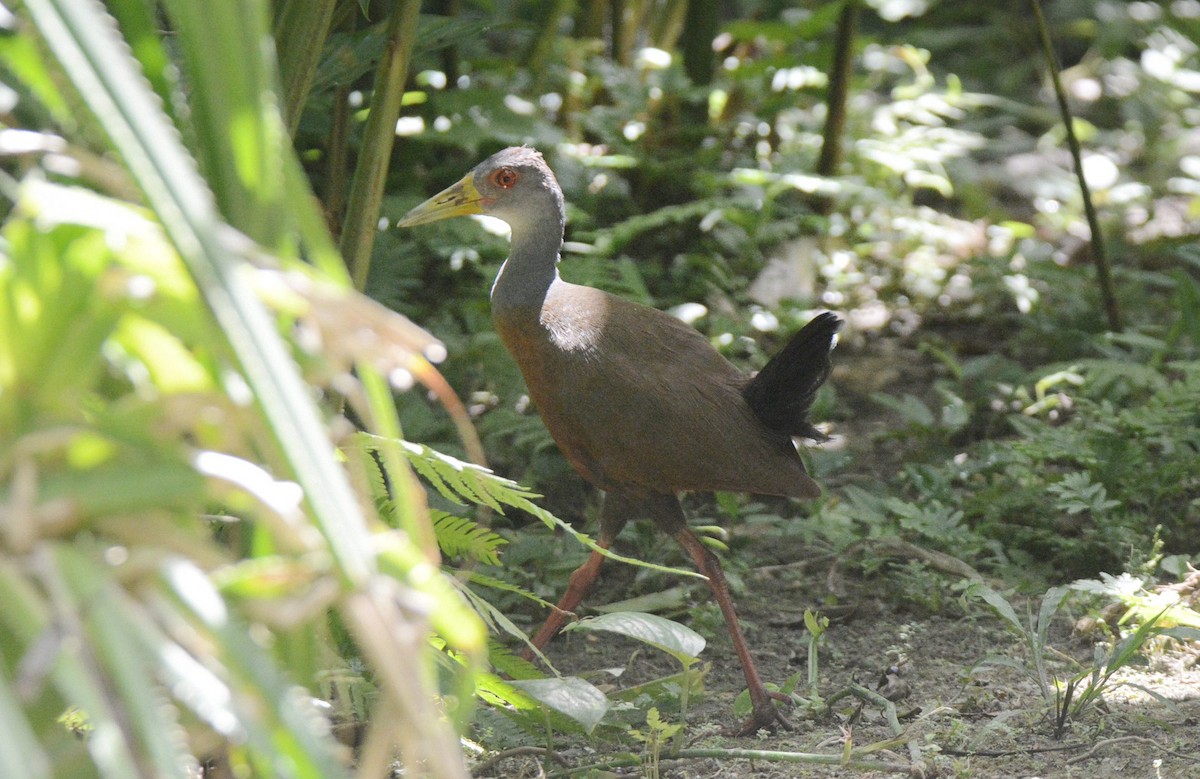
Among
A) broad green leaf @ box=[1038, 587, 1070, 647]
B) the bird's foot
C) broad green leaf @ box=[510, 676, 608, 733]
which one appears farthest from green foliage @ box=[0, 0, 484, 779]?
broad green leaf @ box=[1038, 587, 1070, 647]

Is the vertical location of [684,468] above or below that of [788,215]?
above

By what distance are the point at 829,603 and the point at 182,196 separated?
265cm

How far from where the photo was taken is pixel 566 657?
3.19 m

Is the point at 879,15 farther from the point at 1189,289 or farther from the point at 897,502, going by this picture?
the point at 897,502

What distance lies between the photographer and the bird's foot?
271 cm

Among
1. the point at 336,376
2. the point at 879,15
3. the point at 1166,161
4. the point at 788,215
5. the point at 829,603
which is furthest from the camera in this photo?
the point at 879,15

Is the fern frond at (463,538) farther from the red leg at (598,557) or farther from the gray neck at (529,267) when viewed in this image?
the gray neck at (529,267)

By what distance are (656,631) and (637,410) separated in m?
0.89

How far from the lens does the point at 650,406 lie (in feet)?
10.3

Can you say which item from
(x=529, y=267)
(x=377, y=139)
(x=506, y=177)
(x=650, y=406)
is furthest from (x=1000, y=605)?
(x=506, y=177)

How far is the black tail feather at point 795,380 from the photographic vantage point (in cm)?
312

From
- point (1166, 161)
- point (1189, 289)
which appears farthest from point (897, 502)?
point (1166, 161)

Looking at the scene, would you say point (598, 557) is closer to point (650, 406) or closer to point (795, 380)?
point (650, 406)

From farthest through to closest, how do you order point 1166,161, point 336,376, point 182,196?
point 1166,161 < point 336,376 < point 182,196
